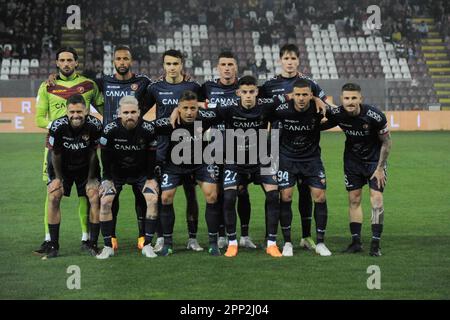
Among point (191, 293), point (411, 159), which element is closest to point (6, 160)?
point (411, 159)

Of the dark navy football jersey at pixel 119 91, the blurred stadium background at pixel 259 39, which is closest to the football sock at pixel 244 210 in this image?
the dark navy football jersey at pixel 119 91

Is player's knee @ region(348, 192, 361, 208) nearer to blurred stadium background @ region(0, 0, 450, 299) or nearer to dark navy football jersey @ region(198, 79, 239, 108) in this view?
blurred stadium background @ region(0, 0, 450, 299)

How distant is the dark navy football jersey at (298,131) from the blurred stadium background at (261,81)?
45.7 inches

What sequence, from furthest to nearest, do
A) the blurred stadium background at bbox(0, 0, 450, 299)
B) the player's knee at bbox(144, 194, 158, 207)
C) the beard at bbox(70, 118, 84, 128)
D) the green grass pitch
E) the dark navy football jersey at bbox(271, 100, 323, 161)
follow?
the dark navy football jersey at bbox(271, 100, 323, 161), the player's knee at bbox(144, 194, 158, 207), the beard at bbox(70, 118, 84, 128), the blurred stadium background at bbox(0, 0, 450, 299), the green grass pitch

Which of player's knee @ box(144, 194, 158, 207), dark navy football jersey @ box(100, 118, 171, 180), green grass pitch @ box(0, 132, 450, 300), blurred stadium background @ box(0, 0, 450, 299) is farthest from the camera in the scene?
player's knee @ box(144, 194, 158, 207)

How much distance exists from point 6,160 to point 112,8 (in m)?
18.3

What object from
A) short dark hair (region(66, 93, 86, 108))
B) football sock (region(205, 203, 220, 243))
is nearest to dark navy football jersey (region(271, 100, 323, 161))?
football sock (region(205, 203, 220, 243))

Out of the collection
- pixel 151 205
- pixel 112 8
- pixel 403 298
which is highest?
pixel 112 8

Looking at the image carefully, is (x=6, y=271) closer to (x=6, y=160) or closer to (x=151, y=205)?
(x=151, y=205)

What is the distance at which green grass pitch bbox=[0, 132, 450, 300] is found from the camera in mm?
8469

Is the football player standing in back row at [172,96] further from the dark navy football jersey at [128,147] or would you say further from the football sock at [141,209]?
the football sock at [141,209]

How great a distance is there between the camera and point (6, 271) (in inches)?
375

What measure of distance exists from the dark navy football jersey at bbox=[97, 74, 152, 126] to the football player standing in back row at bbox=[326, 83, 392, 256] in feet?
7.31

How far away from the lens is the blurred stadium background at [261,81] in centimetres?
894
